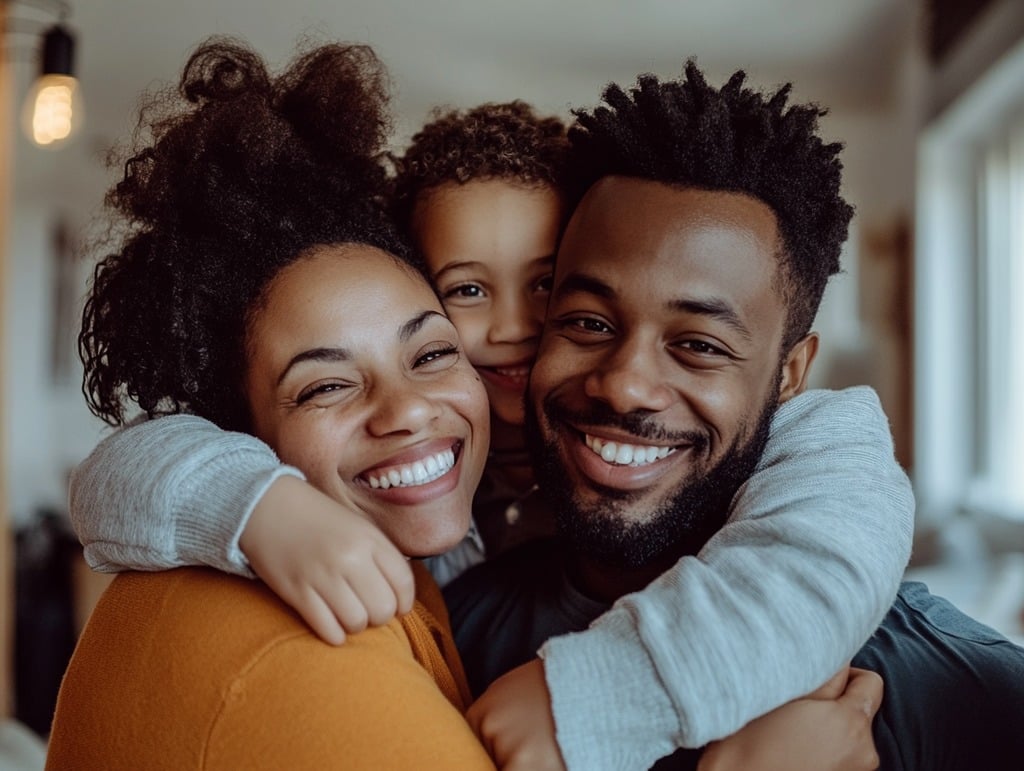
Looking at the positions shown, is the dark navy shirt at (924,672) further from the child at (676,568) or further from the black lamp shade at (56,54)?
the black lamp shade at (56,54)

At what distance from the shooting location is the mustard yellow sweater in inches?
34.4

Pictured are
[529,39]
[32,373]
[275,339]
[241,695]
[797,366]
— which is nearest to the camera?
[241,695]

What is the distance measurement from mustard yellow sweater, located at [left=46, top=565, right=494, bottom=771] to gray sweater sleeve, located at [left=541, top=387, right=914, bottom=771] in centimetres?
11

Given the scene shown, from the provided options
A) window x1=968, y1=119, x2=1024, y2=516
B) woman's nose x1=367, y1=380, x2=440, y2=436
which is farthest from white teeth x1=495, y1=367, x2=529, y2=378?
window x1=968, y1=119, x2=1024, y2=516

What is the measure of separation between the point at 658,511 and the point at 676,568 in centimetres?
25

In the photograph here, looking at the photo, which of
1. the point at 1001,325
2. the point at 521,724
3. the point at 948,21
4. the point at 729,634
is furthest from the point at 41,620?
the point at 948,21

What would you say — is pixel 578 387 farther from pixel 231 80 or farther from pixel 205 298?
pixel 231 80

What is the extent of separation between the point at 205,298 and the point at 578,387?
1.55 ft

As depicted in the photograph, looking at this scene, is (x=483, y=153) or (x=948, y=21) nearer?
(x=483, y=153)

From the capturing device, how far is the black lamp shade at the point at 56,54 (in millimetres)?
3592

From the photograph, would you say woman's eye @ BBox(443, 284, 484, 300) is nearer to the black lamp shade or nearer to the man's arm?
the man's arm

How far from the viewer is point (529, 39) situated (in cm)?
591

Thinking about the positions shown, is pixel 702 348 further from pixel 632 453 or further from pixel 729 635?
pixel 729 635

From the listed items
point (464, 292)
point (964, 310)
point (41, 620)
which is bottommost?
point (41, 620)
